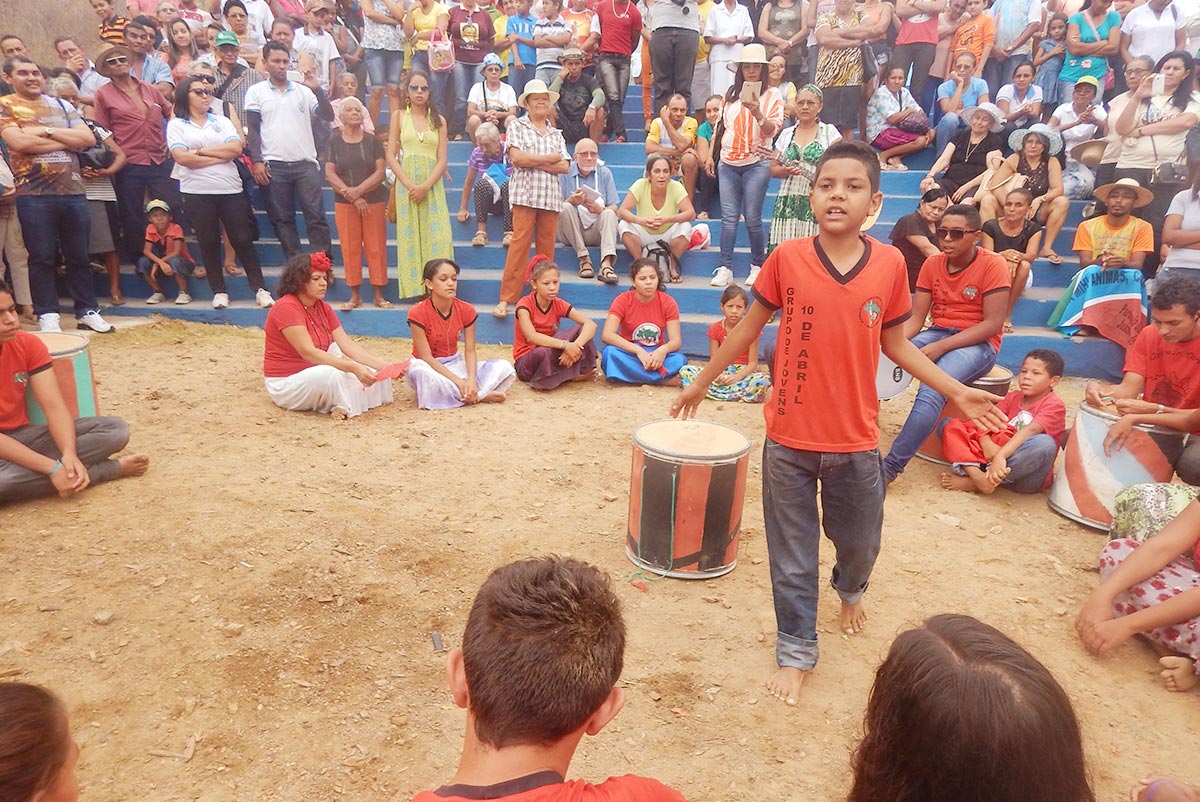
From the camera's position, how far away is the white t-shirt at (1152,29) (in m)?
8.45

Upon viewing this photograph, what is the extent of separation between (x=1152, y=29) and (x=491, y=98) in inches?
288

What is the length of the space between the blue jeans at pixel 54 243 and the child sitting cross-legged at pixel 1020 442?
7.59 m

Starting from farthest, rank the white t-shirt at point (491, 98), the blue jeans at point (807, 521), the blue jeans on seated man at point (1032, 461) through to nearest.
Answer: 1. the white t-shirt at point (491, 98)
2. the blue jeans on seated man at point (1032, 461)
3. the blue jeans at point (807, 521)

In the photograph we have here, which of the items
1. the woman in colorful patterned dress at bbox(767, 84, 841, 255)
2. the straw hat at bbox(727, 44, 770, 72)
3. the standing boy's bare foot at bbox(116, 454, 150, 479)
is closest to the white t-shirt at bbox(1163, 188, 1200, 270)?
the woman in colorful patterned dress at bbox(767, 84, 841, 255)

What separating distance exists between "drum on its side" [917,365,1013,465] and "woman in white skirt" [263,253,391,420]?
3.83m

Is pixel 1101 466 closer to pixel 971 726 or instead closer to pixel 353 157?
pixel 971 726

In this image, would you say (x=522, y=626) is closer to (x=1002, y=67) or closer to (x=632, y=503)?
(x=632, y=503)

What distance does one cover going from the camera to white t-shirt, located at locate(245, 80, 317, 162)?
796 cm

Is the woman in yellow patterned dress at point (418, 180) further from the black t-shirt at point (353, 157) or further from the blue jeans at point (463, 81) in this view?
the blue jeans at point (463, 81)

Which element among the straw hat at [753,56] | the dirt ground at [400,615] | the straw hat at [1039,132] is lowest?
the dirt ground at [400,615]

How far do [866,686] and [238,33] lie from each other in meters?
9.75

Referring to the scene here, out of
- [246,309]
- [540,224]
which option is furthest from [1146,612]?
[246,309]

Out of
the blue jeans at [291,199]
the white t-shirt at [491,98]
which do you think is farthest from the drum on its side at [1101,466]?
the white t-shirt at [491,98]

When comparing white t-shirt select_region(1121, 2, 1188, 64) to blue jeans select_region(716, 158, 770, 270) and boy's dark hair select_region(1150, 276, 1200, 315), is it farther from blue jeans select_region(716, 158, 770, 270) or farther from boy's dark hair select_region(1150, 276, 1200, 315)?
boy's dark hair select_region(1150, 276, 1200, 315)
